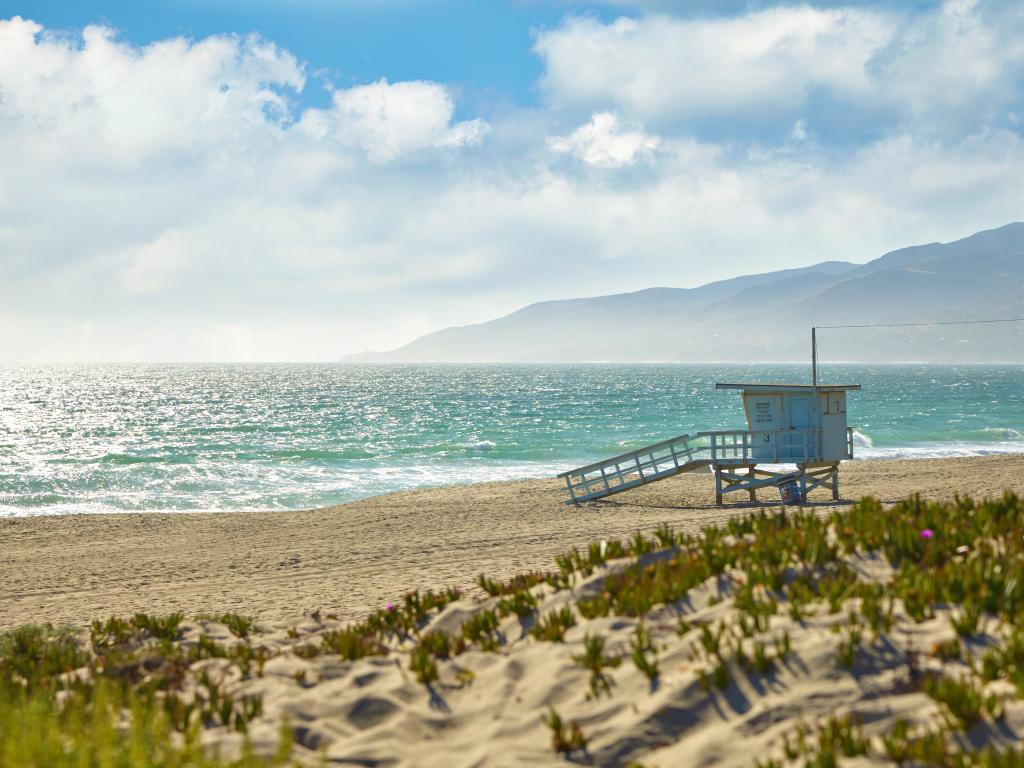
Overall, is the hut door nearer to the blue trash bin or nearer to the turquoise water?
the blue trash bin

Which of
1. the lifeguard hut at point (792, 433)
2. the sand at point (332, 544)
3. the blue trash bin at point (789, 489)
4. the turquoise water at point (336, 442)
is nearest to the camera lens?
the sand at point (332, 544)


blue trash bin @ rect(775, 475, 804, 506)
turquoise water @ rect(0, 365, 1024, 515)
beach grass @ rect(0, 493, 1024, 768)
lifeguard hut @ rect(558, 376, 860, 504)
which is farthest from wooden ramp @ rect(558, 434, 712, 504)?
beach grass @ rect(0, 493, 1024, 768)

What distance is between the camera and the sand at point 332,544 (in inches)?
503

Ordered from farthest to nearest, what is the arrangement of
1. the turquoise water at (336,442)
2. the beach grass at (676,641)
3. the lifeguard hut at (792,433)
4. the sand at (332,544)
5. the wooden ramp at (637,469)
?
1. the turquoise water at (336,442)
2. the wooden ramp at (637,469)
3. the lifeguard hut at (792,433)
4. the sand at (332,544)
5. the beach grass at (676,641)

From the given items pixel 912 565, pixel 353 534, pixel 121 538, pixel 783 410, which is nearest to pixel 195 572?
pixel 353 534

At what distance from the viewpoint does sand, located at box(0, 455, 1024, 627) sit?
12773 millimetres

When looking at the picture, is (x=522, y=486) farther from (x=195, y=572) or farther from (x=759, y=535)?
(x=759, y=535)

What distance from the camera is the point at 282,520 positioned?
74.9 ft

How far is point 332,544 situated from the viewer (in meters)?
18.1

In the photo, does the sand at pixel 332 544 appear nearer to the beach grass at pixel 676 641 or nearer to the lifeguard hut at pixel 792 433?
the lifeguard hut at pixel 792 433

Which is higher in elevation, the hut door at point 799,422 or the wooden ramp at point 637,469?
the hut door at point 799,422

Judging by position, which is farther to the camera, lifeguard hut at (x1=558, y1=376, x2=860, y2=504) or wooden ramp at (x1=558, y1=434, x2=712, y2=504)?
wooden ramp at (x1=558, y1=434, x2=712, y2=504)

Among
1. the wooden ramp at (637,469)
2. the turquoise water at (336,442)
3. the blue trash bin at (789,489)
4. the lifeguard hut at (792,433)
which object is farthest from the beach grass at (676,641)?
the turquoise water at (336,442)

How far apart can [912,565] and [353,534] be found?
14.8 m
